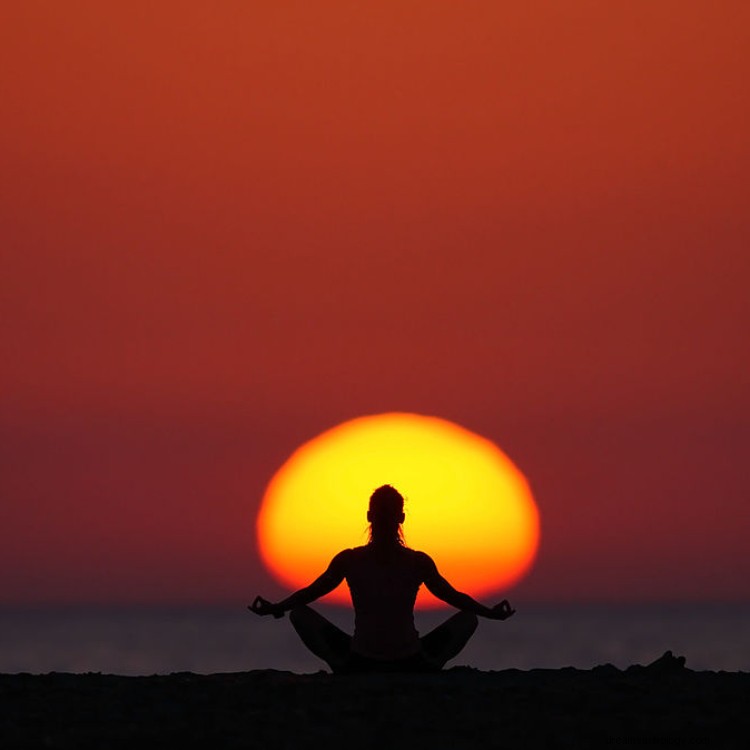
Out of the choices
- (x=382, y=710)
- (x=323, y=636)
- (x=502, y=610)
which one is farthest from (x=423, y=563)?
(x=382, y=710)

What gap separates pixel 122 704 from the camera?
14008mm

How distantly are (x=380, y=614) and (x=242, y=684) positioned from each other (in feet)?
4.76

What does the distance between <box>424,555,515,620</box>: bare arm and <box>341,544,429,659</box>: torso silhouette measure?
66 mm

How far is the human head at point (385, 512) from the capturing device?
1577 centimetres

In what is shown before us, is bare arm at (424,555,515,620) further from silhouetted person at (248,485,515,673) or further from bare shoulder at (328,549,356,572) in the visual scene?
bare shoulder at (328,549,356,572)

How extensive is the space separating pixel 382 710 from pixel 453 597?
2456 millimetres

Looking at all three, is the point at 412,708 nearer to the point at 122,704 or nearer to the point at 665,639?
the point at 122,704

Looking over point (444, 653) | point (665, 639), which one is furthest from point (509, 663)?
point (444, 653)

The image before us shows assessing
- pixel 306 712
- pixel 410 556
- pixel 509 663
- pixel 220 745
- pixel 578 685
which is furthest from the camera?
pixel 509 663

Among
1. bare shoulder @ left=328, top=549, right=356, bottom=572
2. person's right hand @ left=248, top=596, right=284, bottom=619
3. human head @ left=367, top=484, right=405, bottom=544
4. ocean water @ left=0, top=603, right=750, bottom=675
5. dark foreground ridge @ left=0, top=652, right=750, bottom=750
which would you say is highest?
ocean water @ left=0, top=603, right=750, bottom=675

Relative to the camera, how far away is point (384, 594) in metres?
15.8

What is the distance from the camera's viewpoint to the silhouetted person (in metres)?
15.8

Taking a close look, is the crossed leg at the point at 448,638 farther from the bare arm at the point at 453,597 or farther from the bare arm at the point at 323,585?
the bare arm at the point at 323,585

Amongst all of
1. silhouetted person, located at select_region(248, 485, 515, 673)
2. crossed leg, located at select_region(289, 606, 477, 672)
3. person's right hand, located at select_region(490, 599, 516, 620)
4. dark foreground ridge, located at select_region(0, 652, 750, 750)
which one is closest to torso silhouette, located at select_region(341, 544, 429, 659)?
silhouetted person, located at select_region(248, 485, 515, 673)
